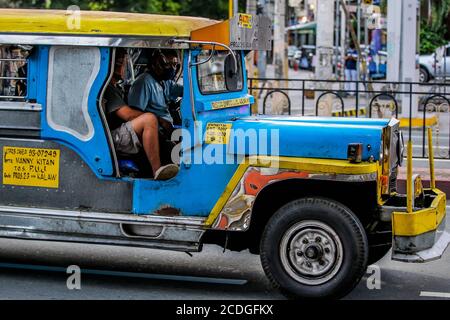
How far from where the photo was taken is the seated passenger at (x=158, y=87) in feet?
26.0

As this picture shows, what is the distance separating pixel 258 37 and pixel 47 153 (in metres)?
1.91

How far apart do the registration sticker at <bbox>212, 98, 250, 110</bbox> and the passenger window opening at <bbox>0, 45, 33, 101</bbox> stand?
1.41m

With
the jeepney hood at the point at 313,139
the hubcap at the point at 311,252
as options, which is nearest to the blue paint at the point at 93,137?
the jeepney hood at the point at 313,139

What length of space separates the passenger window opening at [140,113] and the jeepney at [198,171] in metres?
0.03

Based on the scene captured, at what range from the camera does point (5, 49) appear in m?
7.90

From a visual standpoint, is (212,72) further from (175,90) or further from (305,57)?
(305,57)

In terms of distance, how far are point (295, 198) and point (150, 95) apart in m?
1.36

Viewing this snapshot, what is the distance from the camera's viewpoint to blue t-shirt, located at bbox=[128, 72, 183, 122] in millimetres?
7914

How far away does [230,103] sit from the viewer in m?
8.21

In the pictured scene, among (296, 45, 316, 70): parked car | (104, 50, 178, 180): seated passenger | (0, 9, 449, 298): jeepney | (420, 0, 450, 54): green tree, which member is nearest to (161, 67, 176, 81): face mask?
(0, 9, 449, 298): jeepney

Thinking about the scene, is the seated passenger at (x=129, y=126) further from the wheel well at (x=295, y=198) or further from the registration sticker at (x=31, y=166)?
the wheel well at (x=295, y=198)
